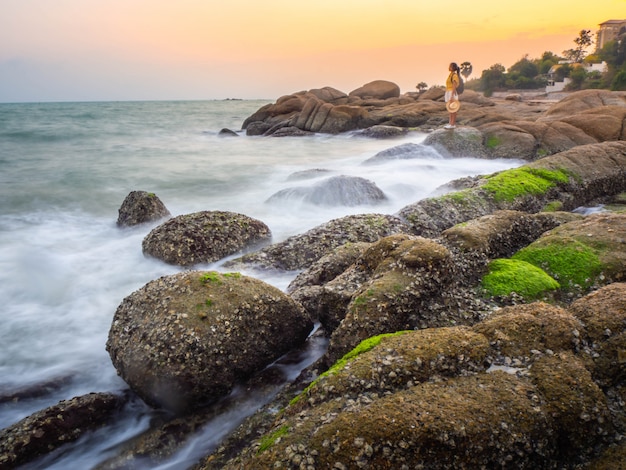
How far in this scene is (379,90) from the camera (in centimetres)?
4556

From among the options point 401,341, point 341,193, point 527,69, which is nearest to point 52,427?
point 401,341

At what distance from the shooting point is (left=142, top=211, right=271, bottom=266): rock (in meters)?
8.08

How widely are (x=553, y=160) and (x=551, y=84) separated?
61.0m

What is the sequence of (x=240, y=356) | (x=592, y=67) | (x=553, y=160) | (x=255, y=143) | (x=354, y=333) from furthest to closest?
(x=592, y=67) < (x=255, y=143) < (x=553, y=160) < (x=240, y=356) < (x=354, y=333)

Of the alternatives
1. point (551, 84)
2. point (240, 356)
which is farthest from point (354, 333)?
point (551, 84)

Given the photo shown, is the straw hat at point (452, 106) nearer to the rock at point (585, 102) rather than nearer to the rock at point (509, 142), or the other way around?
the rock at point (509, 142)

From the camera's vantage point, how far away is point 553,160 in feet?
34.0

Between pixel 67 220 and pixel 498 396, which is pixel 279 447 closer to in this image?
pixel 498 396

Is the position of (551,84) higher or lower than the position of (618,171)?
higher

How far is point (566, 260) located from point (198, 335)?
4.16 metres

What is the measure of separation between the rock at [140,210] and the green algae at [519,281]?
8212mm

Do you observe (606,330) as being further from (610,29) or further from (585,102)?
(610,29)

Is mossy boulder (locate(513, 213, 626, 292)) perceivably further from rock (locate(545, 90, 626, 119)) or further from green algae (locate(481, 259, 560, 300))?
rock (locate(545, 90, 626, 119))

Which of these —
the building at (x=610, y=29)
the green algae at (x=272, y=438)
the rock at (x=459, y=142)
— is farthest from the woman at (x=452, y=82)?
the building at (x=610, y=29)
